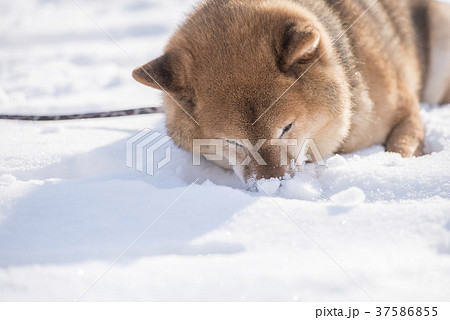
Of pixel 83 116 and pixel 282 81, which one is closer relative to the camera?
pixel 282 81

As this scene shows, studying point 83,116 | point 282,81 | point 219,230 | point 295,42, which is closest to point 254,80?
point 282,81

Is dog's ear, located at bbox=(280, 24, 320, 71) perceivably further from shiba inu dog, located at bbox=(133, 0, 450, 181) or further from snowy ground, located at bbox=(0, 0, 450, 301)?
snowy ground, located at bbox=(0, 0, 450, 301)

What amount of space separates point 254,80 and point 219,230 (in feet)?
2.61

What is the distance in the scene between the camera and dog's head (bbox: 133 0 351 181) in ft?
6.58

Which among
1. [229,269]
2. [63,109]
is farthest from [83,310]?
[63,109]

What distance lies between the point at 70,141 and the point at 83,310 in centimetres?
174

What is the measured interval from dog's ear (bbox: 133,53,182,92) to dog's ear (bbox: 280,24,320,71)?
59 centimetres

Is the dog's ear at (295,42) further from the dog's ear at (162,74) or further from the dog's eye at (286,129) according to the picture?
the dog's ear at (162,74)

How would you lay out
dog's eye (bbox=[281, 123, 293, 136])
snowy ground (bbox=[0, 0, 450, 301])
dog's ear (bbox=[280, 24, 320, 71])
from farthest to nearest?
1. dog's eye (bbox=[281, 123, 293, 136])
2. dog's ear (bbox=[280, 24, 320, 71])
3. snowy ground (bbox=[0, 0, 450, 301])

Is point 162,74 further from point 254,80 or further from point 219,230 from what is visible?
point 219,230

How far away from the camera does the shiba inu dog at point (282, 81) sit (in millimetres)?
2020

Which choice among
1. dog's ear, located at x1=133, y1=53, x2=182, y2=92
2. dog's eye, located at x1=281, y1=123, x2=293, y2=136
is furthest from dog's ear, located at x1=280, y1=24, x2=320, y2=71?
dog's ear, located at x1=133, y1=53, x2=182, y2=92

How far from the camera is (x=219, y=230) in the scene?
1.63 metres

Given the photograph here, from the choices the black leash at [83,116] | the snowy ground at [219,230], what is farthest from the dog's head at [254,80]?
the black leash at [83,116]
